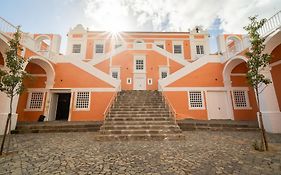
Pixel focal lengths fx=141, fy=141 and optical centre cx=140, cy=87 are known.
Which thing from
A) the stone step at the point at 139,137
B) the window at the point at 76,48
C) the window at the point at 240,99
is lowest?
the stone step at the point at 139,137

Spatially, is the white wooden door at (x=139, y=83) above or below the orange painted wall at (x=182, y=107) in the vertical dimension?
above

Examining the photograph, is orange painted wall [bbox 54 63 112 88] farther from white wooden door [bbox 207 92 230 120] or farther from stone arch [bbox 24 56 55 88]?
white wooden door [bbox 207 92 230 120]

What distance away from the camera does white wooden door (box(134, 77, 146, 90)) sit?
16.5 m

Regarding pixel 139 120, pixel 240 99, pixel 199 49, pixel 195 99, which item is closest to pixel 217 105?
pixel 195 99

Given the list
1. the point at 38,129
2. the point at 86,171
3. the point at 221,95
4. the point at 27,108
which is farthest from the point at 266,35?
the point at 27,108

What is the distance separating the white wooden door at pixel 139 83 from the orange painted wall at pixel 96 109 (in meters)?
4.25

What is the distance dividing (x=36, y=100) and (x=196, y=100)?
49.3 ft

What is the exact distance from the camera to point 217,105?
13.3 metres

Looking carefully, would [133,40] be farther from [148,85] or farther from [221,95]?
[221,95]

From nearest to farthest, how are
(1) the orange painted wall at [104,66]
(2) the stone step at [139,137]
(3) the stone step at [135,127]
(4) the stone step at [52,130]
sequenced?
(2) the stone step at [139,137], (3) the stone step at [135,127], (4) the stone step at [52,130], (1) the orange painted wall at [104,66]

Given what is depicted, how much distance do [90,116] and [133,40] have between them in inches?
632

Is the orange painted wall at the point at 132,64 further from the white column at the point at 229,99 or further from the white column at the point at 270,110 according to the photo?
the white column at the point at 270,110

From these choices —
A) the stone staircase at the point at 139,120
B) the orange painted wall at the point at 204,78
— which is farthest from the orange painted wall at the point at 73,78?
the orange painted wall at the point at 204,78

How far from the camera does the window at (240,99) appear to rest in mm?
13363
